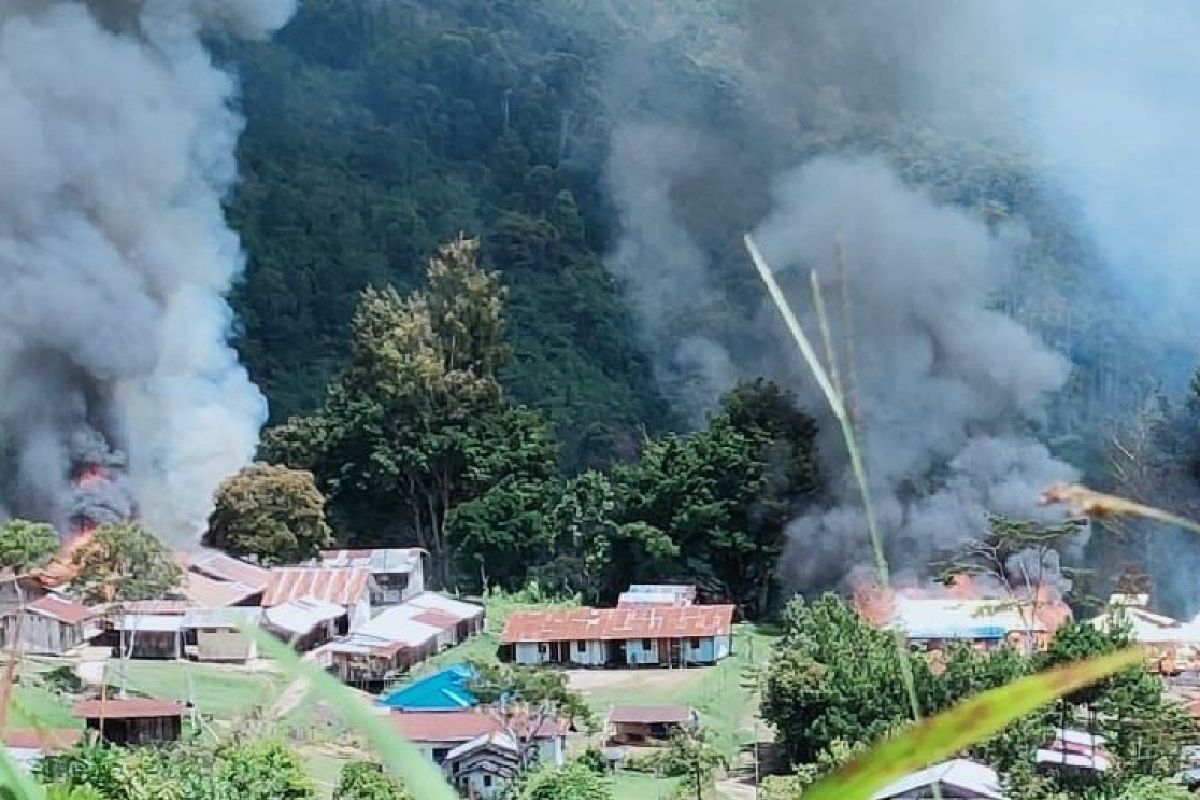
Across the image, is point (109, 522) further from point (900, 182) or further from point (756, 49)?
point (756, 49)

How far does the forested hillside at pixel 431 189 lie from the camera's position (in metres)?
8.56

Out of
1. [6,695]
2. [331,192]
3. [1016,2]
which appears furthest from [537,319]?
[6,695]

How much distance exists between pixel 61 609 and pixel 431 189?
424 centimetres

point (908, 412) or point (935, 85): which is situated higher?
point (935, 85)

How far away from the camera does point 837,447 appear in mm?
7090

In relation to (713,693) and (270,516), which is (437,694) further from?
(270,516)

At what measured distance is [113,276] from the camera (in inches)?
311

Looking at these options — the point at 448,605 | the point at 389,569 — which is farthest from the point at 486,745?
the point at 389,569

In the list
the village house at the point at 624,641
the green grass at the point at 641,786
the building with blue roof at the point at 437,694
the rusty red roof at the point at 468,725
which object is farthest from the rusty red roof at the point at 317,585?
Answer: the green grass at the point at 641,786

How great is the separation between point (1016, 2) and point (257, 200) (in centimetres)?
406

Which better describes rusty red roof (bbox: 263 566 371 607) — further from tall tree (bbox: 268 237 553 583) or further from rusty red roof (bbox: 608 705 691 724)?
rusty red roof (bbox: 608 705 691 724)

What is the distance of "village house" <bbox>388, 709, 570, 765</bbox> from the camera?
4.61 meters

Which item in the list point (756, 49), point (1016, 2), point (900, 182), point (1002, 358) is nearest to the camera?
point (1002, 358)

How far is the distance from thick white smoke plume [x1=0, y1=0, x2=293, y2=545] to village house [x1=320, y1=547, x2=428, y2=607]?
76cm
